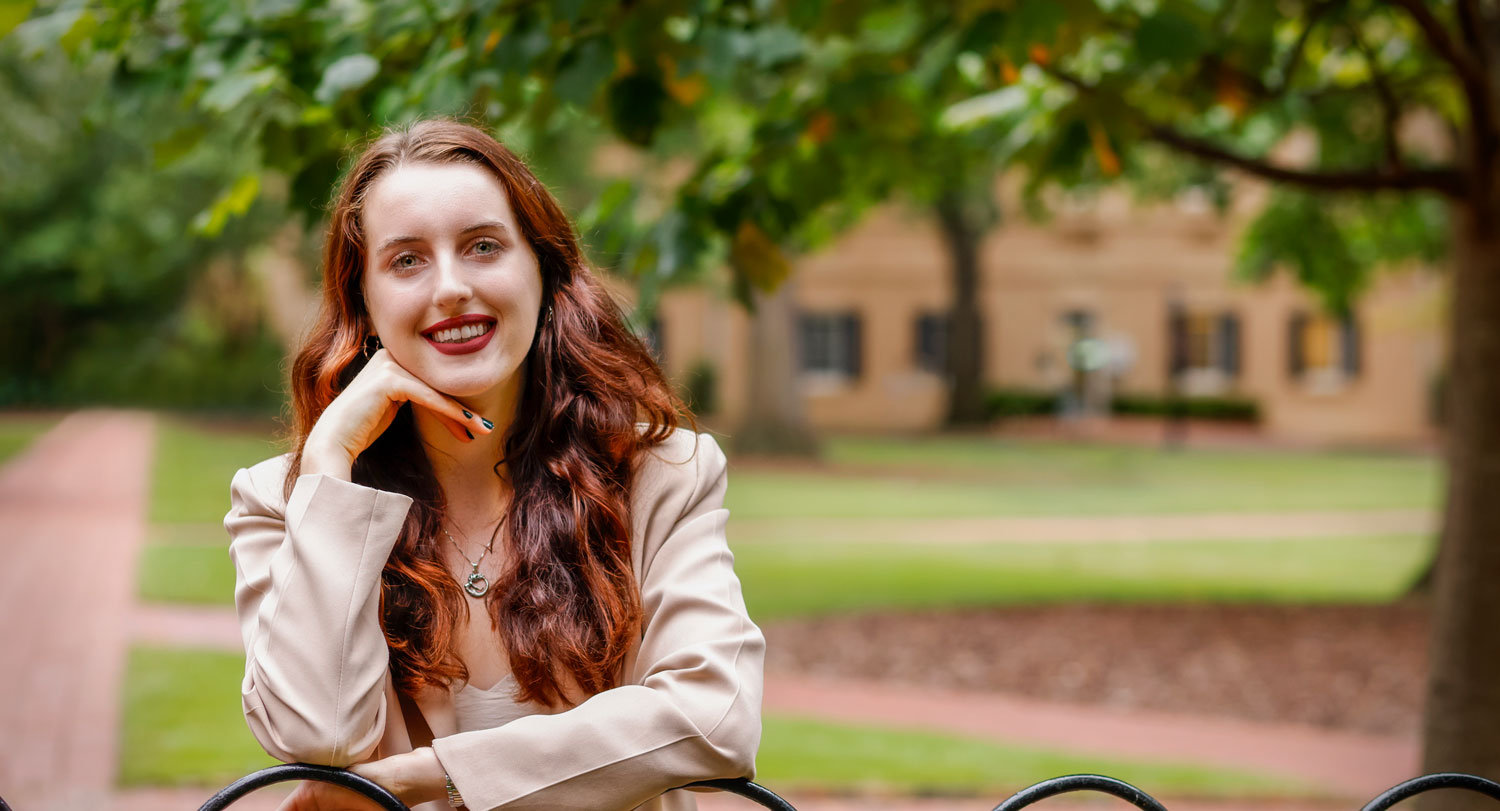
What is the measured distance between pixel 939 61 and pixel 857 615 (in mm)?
7435

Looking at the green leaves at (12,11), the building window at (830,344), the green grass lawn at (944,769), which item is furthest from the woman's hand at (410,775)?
the building window at (830,344)

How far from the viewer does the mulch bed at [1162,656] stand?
8414 mm

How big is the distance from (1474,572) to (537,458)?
458 centimetres

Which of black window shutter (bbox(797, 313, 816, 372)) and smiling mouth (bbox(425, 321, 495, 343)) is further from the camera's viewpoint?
black window shutter (bbox(797, 313, 816, 372))

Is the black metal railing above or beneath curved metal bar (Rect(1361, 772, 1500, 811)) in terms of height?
above

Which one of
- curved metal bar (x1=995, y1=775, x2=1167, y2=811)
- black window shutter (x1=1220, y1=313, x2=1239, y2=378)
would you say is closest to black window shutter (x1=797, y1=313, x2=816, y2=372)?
black window shutter (x1=1220, y1=313, x2=1239, y2=378)

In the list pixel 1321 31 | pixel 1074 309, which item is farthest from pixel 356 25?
pixel 1074 309

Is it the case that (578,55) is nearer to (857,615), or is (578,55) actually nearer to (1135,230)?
(857,615)

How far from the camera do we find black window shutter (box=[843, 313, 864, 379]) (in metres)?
37.1

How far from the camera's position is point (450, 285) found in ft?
6.13

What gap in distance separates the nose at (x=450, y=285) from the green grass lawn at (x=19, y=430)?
2741 cm

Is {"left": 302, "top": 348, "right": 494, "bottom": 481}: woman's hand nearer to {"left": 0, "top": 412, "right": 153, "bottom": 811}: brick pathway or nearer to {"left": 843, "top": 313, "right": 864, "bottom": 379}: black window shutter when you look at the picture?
{"left": 0, "top": 412, "right": 153, "bottom": 811}: brick pathway

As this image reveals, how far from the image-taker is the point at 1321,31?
5582 mm

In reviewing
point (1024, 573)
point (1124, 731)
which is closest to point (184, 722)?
point (1124, 731)
